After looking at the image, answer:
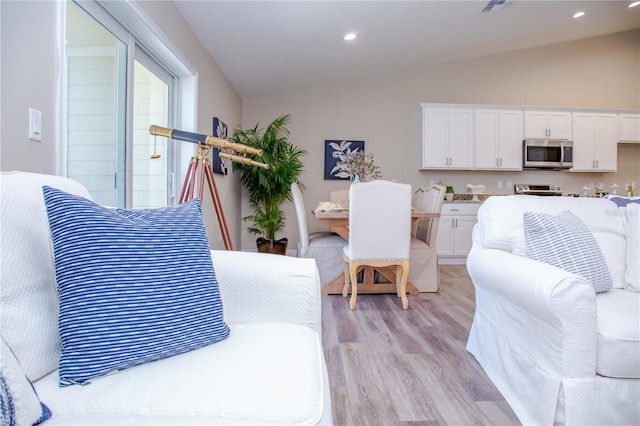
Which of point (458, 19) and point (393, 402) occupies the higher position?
point (458, 19)

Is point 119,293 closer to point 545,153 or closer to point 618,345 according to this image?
point 618,345

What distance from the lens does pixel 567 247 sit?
4.94 feet

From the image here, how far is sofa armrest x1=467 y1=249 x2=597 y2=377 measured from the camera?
1.18 metres

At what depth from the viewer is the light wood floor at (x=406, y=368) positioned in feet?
4.81

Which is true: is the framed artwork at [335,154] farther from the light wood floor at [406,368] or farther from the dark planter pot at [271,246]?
the light wood floor at [406,368]

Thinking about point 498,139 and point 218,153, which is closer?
point 218,153

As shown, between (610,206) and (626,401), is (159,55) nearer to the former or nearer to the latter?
(610,206)

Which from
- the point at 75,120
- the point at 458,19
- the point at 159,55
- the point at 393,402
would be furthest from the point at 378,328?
the point at 458,19

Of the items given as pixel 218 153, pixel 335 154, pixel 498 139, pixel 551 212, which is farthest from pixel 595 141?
pixel 218 153

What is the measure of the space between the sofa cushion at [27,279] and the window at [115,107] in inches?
36.1

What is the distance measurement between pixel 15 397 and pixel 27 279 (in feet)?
1.08

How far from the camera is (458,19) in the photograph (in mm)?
4117

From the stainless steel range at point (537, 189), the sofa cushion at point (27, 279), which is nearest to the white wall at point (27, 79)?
the sofa cushion at point (27, 279)

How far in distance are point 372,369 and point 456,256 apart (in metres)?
3.77
